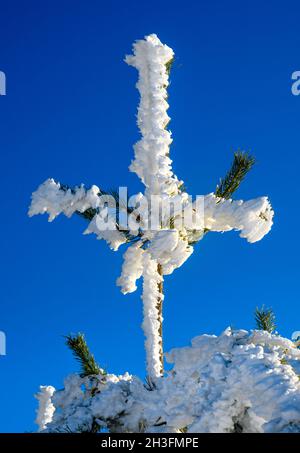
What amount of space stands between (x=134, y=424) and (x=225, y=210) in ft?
9.49

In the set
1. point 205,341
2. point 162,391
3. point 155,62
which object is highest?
point 155,62

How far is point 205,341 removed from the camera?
403cm

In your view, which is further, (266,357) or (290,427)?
(266,357)

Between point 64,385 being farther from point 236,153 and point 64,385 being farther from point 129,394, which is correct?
point 236,153

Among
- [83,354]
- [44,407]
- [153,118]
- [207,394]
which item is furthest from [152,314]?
[44,407]

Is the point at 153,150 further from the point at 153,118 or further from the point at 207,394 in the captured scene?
the point at 207,394

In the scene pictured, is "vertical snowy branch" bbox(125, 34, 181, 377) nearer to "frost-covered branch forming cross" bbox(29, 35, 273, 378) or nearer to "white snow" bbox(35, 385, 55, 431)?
"frost-covered branch forming cross" bbox(29, 35, 273, 378)

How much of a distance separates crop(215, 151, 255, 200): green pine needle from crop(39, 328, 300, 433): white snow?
3.13 m

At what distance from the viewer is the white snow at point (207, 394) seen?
304 centimetres

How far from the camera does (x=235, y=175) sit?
6.94 meters

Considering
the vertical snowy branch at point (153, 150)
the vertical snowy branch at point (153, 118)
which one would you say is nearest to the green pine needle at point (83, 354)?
the vertical snowy branch at point (153, 150)

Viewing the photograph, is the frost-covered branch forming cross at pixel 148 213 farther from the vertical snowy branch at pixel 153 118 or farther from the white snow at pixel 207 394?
the white snow at pixel 207 394

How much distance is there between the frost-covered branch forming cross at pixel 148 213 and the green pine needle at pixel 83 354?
2.40 feet

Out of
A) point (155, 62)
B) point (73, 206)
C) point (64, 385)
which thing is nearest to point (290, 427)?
point (64, 385)
